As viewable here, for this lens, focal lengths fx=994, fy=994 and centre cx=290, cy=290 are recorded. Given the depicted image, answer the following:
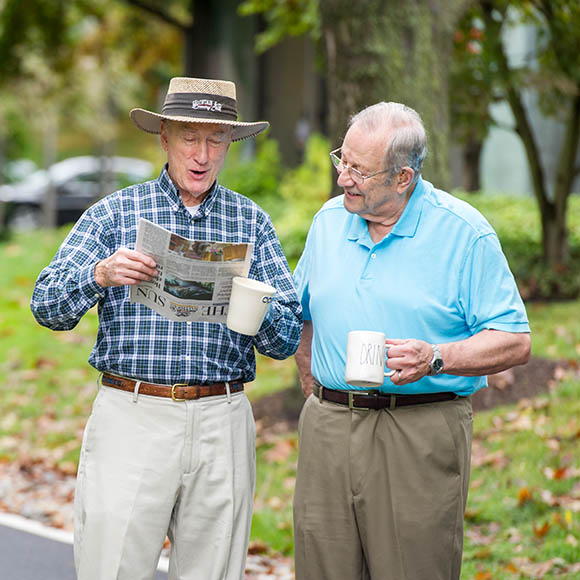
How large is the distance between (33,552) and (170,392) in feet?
9.57

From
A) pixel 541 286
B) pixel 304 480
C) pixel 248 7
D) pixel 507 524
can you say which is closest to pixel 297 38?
pixel 248 7

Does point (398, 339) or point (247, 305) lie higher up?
point (247, 305)

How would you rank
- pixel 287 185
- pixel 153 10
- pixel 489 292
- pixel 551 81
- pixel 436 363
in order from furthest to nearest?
pixel 153 10
pixel 287 185
pixel 551 81
pixel 489 292
pixel 436 363

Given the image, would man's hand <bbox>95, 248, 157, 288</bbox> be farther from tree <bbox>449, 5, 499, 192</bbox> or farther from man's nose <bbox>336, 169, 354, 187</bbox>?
tree <bbox>449, 5, 499, 192</bbox>

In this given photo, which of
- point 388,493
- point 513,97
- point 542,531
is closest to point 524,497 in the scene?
point 542,531

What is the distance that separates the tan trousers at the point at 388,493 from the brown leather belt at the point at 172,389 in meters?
0.40

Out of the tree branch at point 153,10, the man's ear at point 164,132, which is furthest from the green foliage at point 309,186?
the man's ear at point 164,132

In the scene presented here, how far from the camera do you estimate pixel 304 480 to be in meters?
3.59

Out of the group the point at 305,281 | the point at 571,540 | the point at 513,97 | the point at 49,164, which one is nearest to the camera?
the point at 305,281

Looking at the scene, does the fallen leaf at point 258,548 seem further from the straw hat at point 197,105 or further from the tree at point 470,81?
the tree at point 470,81

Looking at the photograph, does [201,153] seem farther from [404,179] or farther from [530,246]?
[530,246]

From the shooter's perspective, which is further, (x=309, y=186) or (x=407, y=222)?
(x=309, y=186)

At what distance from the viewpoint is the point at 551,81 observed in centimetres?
1049

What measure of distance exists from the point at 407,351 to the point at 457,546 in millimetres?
832
